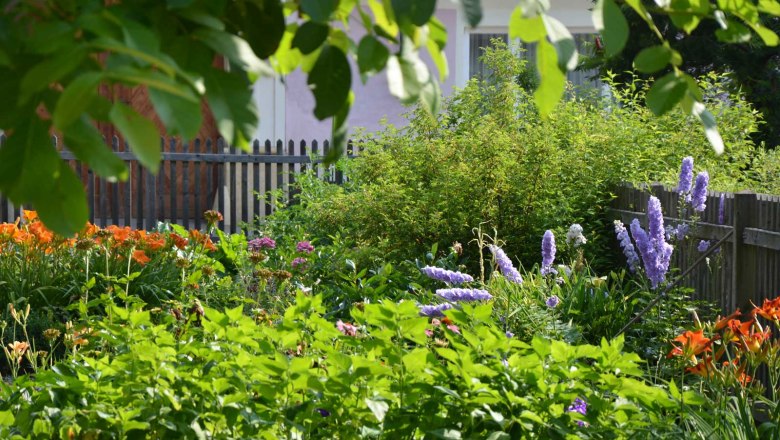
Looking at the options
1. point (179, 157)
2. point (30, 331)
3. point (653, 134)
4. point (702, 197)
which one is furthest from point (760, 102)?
point (30, 331)

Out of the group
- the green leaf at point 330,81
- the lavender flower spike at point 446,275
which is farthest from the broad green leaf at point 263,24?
the lavender flower spike at point 446,275

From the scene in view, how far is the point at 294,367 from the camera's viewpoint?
8.45ft

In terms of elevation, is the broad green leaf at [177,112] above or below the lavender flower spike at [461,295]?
above

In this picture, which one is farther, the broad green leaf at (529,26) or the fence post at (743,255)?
the fence post at (743,255)

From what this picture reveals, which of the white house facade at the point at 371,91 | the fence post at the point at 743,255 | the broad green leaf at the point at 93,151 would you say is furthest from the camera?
the white house facade at the point at 371,91

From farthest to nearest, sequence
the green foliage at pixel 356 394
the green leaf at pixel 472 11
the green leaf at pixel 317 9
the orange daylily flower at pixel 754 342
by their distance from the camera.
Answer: the orange daylily flower at pixel 754 342
the green foliage at pixel 356 394
the green leaf at pixel 472 11
the green leaf at pixel 317 9

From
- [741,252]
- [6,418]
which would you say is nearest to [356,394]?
[6,418]

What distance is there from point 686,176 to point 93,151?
4.74m

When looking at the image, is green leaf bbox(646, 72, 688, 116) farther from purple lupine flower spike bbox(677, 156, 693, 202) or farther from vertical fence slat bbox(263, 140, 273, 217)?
vertical fence slat bbox(263, 140, 273, 217)

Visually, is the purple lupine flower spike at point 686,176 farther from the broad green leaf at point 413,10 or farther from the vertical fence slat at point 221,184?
the vertical fence slat at point 221,184

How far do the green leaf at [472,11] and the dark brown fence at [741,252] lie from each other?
4291mm

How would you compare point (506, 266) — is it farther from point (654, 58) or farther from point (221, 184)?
point (221, 184)

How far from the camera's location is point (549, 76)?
1444mm

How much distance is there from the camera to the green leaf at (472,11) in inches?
52.5
